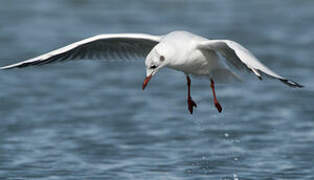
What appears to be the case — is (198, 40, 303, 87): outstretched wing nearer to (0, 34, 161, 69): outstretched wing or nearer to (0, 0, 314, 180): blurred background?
(0, 34, 161, 69): outstretched wing

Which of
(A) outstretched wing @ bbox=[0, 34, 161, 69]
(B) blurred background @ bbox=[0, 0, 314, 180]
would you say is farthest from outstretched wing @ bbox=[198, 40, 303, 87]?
(B) blurred background @ bbox=[0, 0, 314, 180]

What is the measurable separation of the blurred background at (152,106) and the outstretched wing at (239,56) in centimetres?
121

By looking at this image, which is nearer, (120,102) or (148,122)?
(148,122)

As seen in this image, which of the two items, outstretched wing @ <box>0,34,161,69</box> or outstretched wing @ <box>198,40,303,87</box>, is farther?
outstretched wing @ <box>0,34,161,69</box>

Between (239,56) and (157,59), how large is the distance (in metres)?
0.78

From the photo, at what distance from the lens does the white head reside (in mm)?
7625

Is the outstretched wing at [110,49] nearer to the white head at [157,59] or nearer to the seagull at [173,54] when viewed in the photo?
the seagull at [173,54]

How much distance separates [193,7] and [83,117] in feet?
22.7

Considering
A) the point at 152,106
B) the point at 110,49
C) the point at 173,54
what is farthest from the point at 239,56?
the point at 152,106

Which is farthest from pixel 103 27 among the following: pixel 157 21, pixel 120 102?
pixel 120 102

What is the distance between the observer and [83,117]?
1124cm

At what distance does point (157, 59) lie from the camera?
7.64 meters

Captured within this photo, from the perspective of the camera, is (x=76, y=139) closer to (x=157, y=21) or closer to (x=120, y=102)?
(x=120, y=102)

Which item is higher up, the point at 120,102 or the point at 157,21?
the point at 157,21
